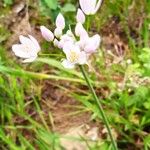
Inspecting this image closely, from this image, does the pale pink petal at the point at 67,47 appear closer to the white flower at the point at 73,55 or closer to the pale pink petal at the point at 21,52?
the white flower at the point at 73,55

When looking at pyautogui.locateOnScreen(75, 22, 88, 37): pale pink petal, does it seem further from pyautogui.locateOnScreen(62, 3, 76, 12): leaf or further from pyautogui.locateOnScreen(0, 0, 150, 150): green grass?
pyautogui.locateOnScreen(62, 3, 76, 12): leaf

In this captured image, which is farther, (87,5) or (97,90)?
(97,90)

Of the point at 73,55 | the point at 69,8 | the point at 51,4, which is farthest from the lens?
the point at 69,8

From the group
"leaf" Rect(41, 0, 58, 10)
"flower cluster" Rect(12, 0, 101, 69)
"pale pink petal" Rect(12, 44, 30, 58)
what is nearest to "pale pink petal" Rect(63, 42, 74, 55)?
"flower cluster" Rect(12, 0, 101, 69)

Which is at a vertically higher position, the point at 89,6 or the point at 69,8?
the point at 89,6

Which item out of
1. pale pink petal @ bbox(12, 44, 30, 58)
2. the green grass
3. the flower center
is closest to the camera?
the flower center

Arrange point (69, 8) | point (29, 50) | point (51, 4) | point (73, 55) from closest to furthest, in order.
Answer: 1. point (73, 55)
2. point (29, 50)
3. point (51, 4)
4. point (69, 8)

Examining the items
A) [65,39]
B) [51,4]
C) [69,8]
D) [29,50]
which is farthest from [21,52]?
[69,8]

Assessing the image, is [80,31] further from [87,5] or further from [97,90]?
[97,90]
